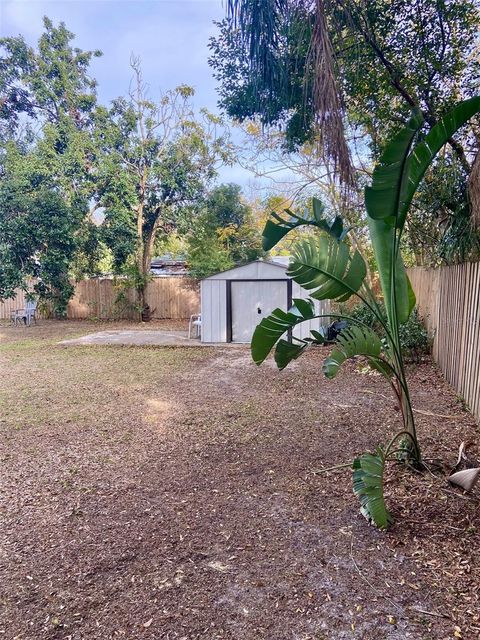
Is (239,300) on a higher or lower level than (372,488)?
higher

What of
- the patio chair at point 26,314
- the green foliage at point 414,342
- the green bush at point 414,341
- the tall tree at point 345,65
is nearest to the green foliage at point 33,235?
the patio chair at point 26,314

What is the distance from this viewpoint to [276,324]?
296 centimetres

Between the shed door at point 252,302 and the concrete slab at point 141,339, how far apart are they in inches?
26.3

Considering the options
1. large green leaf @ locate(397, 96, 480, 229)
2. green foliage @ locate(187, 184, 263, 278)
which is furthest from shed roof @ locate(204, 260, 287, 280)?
large green leaf @ locate(397, 96, 480, 229)

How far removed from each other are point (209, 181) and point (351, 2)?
12193 mm

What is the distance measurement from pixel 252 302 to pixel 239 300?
0.33 metres

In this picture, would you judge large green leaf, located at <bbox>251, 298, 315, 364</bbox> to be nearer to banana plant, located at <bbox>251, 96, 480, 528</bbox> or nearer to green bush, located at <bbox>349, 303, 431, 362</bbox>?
banana plant, located at <bbox>251, 96, 480, 528</bbox>

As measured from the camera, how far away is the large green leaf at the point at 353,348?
8.89 ft

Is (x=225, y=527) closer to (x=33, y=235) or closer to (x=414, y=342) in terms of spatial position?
(x=414, y=342)

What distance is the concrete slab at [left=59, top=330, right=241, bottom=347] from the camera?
1003 centimetres

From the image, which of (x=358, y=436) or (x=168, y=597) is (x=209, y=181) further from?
(x=168, y=597)

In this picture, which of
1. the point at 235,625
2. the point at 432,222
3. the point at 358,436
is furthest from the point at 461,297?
the point at 235,625

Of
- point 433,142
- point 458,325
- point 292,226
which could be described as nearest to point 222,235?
point 458,325

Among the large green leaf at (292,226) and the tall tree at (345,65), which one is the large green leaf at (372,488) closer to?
the large green leaf at (292,226)
